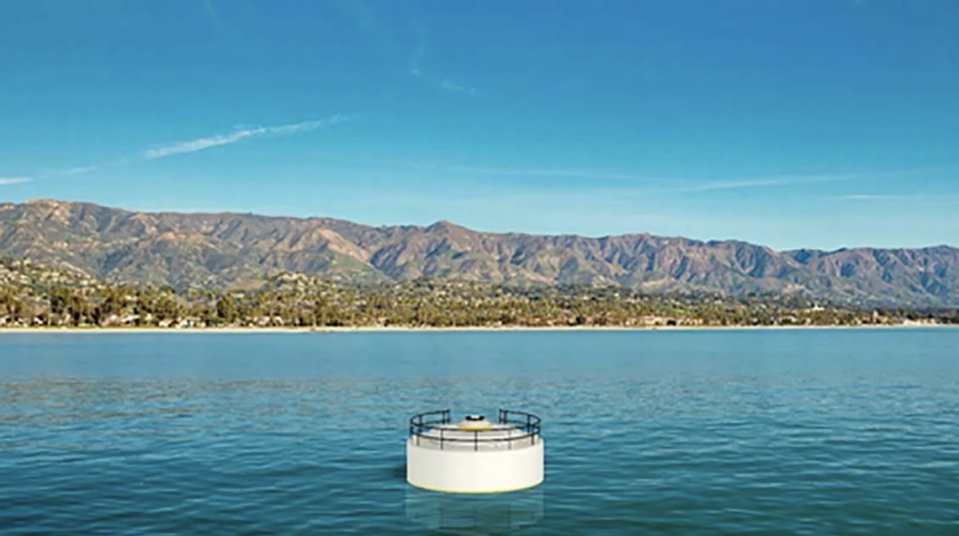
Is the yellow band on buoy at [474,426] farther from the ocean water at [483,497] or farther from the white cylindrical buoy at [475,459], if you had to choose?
the ocean water at [483,497]

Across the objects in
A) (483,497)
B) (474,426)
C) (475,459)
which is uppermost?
(474,426)

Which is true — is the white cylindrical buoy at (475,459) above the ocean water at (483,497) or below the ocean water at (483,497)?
above

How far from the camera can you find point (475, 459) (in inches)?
1761

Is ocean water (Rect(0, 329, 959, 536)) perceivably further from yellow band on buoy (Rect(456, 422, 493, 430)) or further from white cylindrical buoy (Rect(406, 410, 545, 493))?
yellow band on buoy (Rect(456, 422, 493, 430))

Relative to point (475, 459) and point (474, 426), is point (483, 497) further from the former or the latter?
point (474, 426)

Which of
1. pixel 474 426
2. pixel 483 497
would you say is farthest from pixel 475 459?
pixel 474 426

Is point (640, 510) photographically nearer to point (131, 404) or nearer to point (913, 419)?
point (913, 419)

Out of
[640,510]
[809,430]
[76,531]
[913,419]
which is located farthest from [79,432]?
[913,419]

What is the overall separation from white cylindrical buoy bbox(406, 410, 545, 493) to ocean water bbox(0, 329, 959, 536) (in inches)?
43.1

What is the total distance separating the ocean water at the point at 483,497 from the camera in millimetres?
41750

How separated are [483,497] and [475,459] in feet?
7.29

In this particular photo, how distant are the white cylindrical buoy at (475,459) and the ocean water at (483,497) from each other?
109 centimetres

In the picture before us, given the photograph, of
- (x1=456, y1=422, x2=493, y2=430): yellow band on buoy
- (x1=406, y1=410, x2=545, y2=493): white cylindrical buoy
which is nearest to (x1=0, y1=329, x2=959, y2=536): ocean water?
(x1=406, y1=410, x2=545, y2=493): white cylindrical buoy

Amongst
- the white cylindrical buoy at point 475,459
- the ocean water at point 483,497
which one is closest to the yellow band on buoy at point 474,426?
the white cylindrical buoy at point 475,459
